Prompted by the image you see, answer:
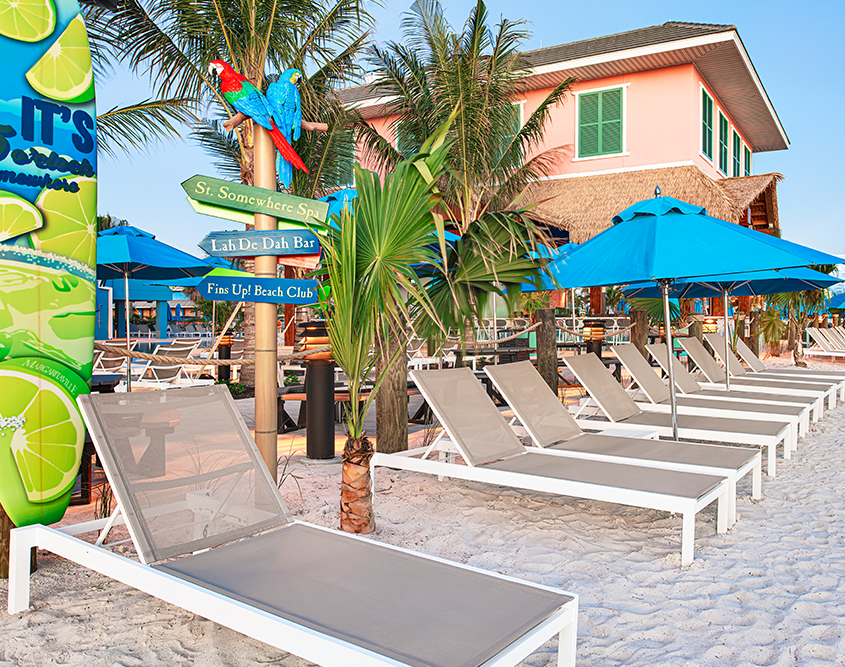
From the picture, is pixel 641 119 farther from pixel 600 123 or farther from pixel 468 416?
pixel 468 416

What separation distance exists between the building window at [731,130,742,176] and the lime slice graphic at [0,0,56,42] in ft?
59.9

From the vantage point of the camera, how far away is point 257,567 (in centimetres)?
235

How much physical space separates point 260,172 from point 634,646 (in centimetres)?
314

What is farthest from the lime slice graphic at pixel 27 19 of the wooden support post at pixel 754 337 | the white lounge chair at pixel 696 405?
the wooden support post at pixel 754 337

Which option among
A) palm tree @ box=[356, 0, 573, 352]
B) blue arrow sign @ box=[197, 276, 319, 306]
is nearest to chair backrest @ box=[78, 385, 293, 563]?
blue arrow sign @ box=[197, 276, 319, 306]

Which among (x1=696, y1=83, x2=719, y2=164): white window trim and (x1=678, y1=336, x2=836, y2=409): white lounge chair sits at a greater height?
(x1=696, y1=83, x2=719, y2=164): white window trim

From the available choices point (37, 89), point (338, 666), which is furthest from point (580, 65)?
point (338, 666)

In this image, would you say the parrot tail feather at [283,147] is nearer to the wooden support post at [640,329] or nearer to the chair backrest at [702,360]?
the chair backrest at [702,360]

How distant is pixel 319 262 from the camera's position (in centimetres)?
388

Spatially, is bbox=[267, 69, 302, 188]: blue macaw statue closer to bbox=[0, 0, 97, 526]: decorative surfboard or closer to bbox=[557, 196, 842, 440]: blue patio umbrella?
bbox=[0, 0, 97, 526]: decorative surfboard

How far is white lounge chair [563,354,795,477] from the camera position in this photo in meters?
4.98

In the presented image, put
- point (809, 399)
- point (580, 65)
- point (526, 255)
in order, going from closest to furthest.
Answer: point (526, 255) < point (809, 399) < point (580, 65)

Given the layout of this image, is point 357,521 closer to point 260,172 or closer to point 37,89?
point 260,172

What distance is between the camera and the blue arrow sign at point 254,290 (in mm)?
3584
